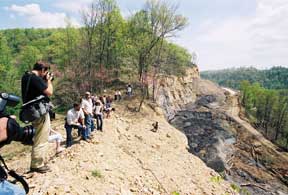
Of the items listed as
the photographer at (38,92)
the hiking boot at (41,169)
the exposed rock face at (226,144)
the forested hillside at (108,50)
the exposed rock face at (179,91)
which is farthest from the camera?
the exposed rock face at (179,91)

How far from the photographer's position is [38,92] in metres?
6.34

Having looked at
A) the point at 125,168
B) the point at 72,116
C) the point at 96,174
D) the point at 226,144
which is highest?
the point at 72,116

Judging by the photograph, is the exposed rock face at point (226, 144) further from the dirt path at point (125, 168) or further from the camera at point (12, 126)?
the camera at point (12, 126)

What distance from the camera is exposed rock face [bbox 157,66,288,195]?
26031 millimetres

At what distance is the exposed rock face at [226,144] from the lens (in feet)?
85.4

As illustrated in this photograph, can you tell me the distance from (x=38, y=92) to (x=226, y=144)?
1112 inches

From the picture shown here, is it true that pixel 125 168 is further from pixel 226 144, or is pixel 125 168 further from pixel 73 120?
pixel 226 144

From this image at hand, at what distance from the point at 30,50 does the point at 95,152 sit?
41.2 metres

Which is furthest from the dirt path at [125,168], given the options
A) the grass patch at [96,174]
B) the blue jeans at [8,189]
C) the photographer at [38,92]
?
the blue jeans at [8,189]

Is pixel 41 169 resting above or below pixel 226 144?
above

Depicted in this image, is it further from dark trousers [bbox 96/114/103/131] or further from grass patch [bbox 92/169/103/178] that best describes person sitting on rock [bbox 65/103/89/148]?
dark trousers [bbox 96/114/103/131]

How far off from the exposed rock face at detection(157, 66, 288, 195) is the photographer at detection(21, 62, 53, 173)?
66.1 ft

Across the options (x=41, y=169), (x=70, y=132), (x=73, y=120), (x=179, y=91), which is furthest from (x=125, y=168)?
(x=179, y=91)

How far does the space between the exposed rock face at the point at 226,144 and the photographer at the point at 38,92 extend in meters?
20.1
